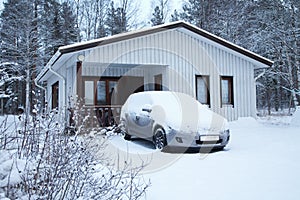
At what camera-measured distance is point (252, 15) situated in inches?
920

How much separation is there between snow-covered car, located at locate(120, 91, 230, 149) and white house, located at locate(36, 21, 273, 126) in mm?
3493

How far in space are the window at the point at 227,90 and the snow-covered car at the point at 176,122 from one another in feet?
18.0

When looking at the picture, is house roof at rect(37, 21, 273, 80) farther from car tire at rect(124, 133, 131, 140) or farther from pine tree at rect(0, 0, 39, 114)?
pine tree at rect(0, 0, 39, 114)

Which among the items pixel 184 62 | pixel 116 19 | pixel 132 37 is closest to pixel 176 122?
pixel 132 37

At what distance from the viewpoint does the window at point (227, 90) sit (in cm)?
1364

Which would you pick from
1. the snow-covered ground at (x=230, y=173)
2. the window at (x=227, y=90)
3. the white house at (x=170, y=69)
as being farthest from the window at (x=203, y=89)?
the snow-covered ground at (x=230, y=173)

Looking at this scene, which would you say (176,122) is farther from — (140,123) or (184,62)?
(184,62)

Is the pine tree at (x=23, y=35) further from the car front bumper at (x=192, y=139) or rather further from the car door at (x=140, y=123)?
the car front bumper at (x=192, y=139)

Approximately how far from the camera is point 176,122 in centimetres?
711

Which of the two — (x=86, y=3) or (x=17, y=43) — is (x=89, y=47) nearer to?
(x=17, y=43)

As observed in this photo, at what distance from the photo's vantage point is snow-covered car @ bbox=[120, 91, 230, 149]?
23.0ft

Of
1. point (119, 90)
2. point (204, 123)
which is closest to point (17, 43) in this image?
point (119, 90)

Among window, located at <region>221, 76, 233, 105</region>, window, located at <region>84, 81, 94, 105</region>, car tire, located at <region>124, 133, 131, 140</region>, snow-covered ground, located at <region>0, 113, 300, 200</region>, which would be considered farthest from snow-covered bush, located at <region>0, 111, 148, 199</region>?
window, located at <region>221, 76, 233, 105</region>

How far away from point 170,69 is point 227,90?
3042 millimetres
